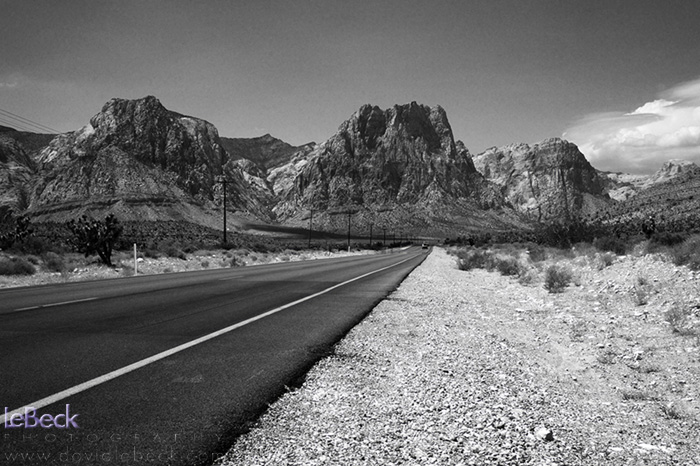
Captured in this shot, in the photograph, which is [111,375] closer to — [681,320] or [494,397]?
[494,397]

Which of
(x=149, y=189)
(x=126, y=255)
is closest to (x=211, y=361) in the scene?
(x=126, y=255)

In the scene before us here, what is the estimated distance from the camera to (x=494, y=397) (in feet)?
14.6

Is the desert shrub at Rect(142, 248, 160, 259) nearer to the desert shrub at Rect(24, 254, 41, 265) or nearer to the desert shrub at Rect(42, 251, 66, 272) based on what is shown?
the desert shrub at Rect(42, 251, 66, 272)

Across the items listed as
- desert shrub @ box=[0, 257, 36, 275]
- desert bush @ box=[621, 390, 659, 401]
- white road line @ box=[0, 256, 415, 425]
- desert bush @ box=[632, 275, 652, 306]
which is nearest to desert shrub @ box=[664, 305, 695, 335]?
desert bush @ box=[632, 275, 652, 306]

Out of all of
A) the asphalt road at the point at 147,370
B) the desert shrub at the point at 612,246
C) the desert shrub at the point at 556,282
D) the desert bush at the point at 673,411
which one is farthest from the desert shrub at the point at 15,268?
the desert shrub at the point at 612,246

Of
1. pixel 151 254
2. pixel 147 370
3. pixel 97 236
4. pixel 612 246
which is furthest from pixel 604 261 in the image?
pixel 97 236

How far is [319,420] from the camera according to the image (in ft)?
12.4

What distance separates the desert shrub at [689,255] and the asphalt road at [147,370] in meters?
9.30

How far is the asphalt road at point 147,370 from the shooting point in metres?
3.11

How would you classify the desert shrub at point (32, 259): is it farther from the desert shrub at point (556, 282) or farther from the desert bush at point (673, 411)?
the desert bush at point (673, 411)

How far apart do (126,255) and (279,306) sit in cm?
2198

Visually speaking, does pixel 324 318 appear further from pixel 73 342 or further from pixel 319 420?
pixel 319 420

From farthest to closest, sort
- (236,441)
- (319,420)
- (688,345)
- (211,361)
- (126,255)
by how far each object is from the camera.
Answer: (126,255)
(688,345)
(211,361)
(319,420)
(236,441)

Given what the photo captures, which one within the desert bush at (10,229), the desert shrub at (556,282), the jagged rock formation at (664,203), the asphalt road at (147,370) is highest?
the jagged rock formation at (664,203)
